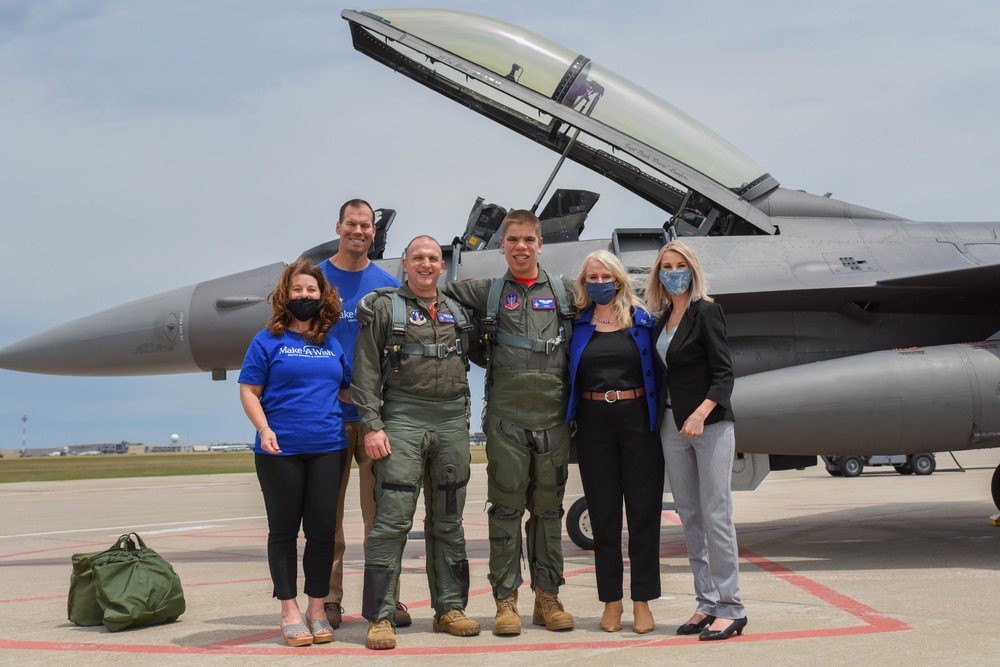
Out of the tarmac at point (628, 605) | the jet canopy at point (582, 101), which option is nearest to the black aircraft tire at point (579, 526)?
the tarmac at point (628, 605)

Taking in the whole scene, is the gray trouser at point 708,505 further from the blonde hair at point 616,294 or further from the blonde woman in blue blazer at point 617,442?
the blonde hair at point 616,294

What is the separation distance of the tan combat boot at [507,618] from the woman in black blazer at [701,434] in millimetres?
841

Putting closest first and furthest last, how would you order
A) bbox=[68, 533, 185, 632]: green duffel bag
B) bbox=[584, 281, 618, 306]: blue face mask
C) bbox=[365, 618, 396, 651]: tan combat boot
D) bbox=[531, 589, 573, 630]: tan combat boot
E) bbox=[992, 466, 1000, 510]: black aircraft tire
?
1. bbox=[365, 618, 396, 651]: tan combat boot
2. bbox=[531, 589, 573, 630]: tan combat boot
3. bbox=[584, 281, 618, 306]: blue face mask
4. bbox=[68, 533, 185, 632]: green duffel bag
5. bbox=[992, 466, 1000, 510]: black aircraft tire

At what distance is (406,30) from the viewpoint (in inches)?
325

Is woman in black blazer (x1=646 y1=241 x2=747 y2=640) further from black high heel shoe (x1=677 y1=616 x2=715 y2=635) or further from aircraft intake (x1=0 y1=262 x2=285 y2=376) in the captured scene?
aircraft intake (x1=0 y1=262 x2=285 y2=376)

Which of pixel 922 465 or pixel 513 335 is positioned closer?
pixel 513 335

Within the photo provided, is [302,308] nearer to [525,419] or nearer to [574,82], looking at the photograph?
[525,419]

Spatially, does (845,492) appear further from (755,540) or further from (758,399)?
(758,399)

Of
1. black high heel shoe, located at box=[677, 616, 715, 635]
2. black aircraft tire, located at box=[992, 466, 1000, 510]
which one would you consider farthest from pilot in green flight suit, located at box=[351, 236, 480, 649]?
black aircraft tire, located at box=[992, 466, 1000, 510]

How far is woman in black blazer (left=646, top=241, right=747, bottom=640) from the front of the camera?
14.9 feet

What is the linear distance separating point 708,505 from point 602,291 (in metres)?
1.25

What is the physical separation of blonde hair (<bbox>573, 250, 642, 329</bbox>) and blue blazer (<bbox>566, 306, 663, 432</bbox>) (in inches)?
2.1

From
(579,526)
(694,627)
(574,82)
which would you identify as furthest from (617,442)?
(574,82)

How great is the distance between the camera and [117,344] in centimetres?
840
